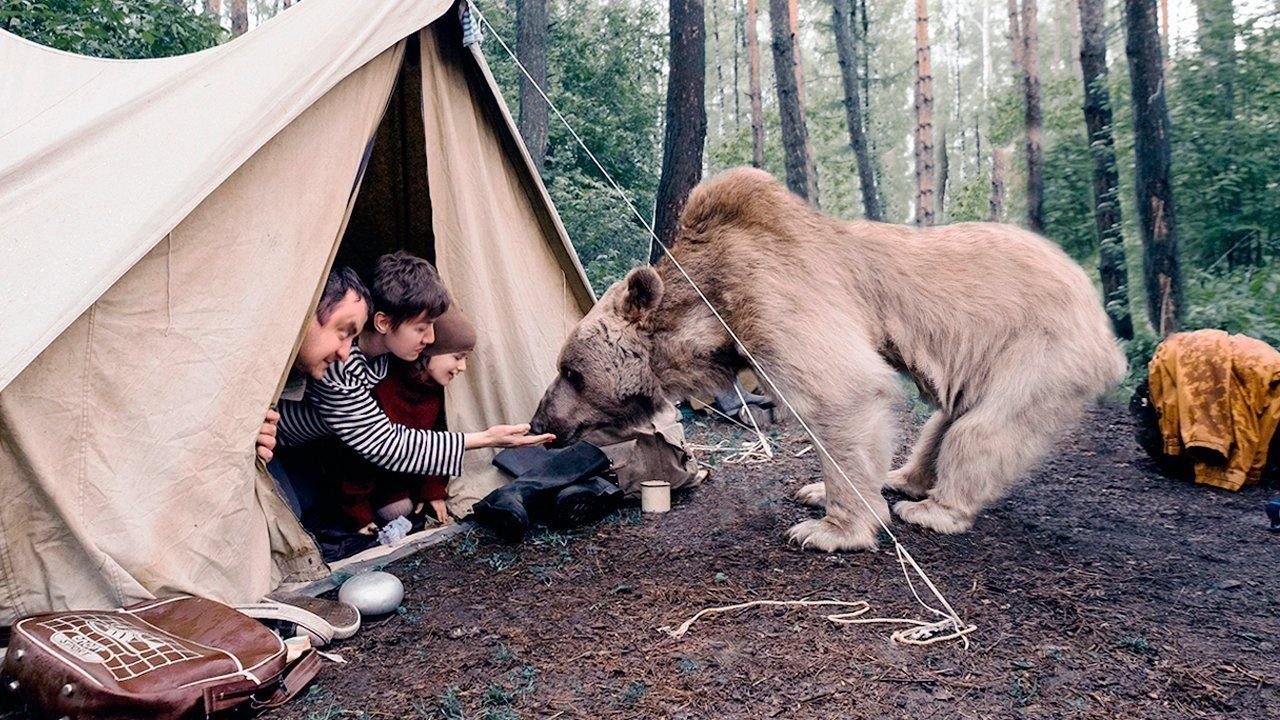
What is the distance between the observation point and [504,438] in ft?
13.9

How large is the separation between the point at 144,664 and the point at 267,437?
49.8 inches

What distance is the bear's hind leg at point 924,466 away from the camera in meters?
4.69

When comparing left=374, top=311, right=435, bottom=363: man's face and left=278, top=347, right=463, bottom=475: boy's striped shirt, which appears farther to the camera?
left=374, top=311, right=435, bottom=363: man's face

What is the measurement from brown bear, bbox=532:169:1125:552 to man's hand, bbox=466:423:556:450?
18 centimetres

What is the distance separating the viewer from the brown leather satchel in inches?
89.8

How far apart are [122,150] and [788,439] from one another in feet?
15.8

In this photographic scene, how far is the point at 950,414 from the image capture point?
4395mm

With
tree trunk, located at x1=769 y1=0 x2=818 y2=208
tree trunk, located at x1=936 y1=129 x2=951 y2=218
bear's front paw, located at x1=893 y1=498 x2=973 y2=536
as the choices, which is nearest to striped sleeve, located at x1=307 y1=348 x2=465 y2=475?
bear's front paw, located at x1=893 y1=498 x2=973 y2=536

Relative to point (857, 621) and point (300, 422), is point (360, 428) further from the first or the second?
point (857, 621)

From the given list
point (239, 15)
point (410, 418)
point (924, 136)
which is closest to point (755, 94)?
point (924, 136)

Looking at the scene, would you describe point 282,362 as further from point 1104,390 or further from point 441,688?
point 1104,390

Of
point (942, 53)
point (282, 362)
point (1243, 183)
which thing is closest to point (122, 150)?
point (282, 362)

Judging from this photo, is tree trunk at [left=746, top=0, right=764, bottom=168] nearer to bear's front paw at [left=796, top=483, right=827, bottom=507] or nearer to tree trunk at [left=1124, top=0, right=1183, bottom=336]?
tree trunk at [left=1124, top=0, right=1183, bottom=336]

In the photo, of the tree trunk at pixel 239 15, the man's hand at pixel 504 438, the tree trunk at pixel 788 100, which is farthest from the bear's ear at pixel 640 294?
the tree trunk at pixel 239 15
